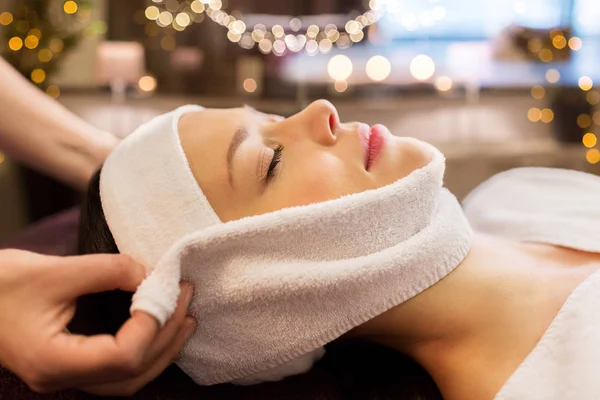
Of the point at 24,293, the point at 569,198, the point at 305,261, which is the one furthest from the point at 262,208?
the point at 569,198

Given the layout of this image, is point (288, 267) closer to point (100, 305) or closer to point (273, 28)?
point (100, 305)

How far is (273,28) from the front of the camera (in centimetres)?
443

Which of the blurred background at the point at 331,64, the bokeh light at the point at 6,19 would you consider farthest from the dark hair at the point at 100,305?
the bokeh light at the point at 6,19

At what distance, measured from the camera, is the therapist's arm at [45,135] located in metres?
1.30

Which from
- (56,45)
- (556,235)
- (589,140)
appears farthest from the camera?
(589,140)

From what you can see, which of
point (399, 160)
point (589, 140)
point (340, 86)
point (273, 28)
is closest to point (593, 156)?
point (589, 140)

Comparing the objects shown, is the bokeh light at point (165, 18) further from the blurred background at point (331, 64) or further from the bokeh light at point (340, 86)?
the bokeh light at point (340, 86)

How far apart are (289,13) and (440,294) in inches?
156

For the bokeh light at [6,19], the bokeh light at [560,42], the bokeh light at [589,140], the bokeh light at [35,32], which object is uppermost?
the bokeh light at [560,42]

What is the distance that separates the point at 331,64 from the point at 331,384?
3582mm

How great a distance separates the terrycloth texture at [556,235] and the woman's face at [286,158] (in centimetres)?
32

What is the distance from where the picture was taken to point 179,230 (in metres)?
0.81

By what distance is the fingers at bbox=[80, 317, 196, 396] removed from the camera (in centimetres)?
72

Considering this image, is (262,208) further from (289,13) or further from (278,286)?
(289,13)
